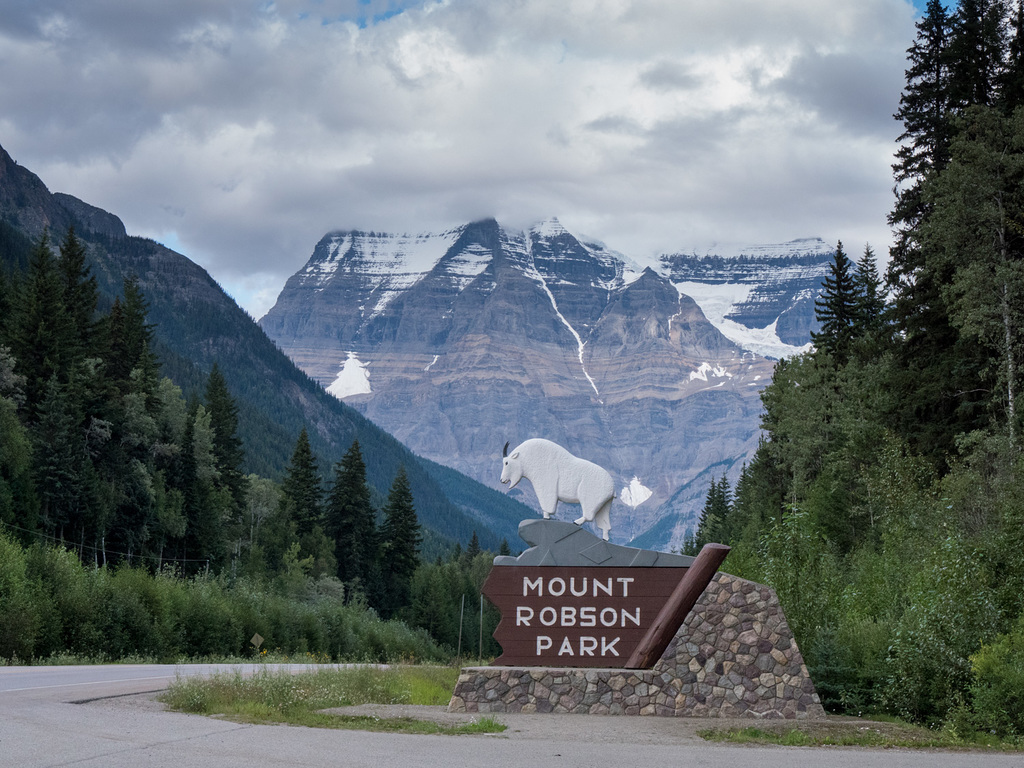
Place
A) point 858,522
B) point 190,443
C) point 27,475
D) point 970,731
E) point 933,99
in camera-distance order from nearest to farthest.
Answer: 1. point 970,731
2. point 933,99
3. point 858,522
4. point 27,475
5. point 190,443

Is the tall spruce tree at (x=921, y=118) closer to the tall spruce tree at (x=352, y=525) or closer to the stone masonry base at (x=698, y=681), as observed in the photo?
the stone masonry base at (x=698, y=681)

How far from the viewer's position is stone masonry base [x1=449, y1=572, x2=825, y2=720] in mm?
18391

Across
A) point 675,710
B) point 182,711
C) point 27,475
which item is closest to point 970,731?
point 675,710

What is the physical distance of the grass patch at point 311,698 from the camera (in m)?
16.1

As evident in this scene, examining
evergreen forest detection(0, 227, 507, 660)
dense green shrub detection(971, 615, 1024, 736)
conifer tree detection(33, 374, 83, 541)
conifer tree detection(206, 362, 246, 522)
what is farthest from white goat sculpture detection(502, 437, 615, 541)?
conifer tree detection(206, 362, 246, 522)

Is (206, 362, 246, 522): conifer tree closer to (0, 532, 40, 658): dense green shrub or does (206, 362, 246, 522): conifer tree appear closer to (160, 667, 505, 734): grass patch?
(0, 532, 40, 658): dense green shrub

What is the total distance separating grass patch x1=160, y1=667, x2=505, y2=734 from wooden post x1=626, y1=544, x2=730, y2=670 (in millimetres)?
3384

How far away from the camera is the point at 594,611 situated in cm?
1925

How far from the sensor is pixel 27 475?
6000 centimetres

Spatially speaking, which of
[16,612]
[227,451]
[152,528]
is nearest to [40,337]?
[152,528]

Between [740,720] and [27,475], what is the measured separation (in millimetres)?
51832

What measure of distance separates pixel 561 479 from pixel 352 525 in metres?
69.7

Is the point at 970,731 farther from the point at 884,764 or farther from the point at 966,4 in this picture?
the point at 966,4

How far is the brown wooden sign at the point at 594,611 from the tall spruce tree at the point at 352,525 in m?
69.3
